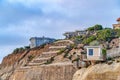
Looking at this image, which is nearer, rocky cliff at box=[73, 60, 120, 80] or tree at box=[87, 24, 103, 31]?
rocky cliff at box=[73, 60, 120, 80]

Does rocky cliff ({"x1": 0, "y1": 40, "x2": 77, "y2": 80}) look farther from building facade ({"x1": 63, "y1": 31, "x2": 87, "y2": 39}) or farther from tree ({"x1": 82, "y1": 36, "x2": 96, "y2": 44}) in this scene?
building facade ({"x1": 63, "y1": 31, "x2": 87, "y2": 39})

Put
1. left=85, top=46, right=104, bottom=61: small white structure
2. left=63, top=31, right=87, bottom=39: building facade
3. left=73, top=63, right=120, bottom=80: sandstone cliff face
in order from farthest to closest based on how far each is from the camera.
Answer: left=63, top=31, right=87, bottom=39: building facade, left=85, top=46, right=104, bottom=61: small white structure, left=73, top=63, right=120, bottom=80: sandstone cliff face

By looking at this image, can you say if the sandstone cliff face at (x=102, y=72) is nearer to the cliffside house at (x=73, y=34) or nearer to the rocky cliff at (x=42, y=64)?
the rocky cliff at (x=42, y=64)

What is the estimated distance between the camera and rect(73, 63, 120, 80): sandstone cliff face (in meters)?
73.4

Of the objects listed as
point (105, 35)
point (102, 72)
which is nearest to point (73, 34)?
point (105, 35)

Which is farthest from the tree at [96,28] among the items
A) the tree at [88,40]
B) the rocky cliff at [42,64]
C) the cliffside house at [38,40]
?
the cliffside house at [38,40]

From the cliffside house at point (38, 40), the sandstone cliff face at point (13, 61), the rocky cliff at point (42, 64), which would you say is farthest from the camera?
the cliffside house at point (38, 40)

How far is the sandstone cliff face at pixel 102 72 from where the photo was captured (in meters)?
73.4

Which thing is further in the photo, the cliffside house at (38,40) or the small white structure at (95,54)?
the cliffside house at (38,40)

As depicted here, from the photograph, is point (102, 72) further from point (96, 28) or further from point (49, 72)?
point (96, 28)

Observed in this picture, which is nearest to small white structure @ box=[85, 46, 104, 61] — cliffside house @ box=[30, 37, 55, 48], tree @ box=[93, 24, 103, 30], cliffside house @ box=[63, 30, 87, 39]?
tree @ box=[93, 24, 103, 30]

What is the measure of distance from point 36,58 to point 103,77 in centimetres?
4571

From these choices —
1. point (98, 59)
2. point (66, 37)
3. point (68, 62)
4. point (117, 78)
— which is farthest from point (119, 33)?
point (117, 78)

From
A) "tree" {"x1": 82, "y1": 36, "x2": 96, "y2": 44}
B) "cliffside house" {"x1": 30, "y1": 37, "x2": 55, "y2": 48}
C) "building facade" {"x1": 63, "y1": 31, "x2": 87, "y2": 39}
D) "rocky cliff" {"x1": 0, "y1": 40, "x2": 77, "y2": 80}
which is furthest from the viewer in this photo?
"cliffside house" {"x1": 30, "y1": 37, "x2": 55, "y2": 48}
